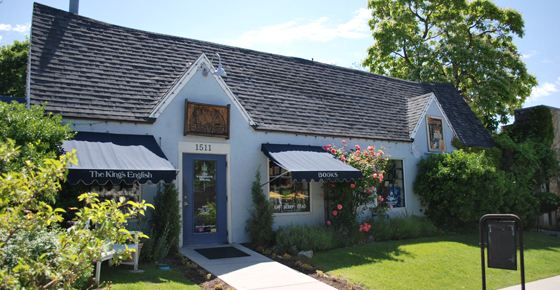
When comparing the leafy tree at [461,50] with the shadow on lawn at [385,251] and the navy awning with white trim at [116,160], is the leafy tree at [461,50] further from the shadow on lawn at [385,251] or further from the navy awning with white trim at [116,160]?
the navy awning with white trim at [116,160]

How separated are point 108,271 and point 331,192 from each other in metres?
7.64

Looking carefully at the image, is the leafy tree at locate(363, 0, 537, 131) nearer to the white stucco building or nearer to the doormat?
the white stucco building

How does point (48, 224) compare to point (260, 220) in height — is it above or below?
above

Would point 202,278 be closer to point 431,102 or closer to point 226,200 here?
point 226,200

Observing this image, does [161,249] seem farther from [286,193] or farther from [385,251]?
[385,251]

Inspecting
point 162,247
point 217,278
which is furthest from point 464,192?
point 162,247

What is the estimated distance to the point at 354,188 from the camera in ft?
39.1

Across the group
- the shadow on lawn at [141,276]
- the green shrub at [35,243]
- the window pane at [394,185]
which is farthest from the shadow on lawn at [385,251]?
the green shrub at [35,243]

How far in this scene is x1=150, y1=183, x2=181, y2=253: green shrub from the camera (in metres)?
9.57

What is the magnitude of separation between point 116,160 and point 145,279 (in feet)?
9.20

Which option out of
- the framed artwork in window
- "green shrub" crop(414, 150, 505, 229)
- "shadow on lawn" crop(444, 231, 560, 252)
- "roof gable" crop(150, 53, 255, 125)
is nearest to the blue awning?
"roof gable" crop(150, 53, 255, 125)

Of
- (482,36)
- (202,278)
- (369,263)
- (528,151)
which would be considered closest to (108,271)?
(202,278)

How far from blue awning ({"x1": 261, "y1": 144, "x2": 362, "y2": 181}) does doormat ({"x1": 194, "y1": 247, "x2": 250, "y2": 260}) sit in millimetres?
2444

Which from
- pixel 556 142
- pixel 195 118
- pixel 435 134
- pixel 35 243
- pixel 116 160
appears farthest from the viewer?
pixel 556 142
